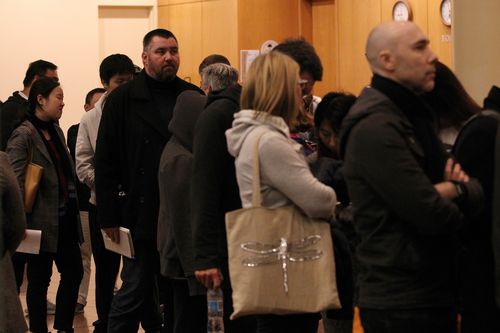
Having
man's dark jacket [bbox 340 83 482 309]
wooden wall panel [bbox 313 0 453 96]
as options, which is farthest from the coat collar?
wooden wall panel [bbox 313 0 453 96]

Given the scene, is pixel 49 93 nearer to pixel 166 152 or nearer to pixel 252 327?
pixel 166 152

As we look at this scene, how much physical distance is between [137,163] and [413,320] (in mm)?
2434

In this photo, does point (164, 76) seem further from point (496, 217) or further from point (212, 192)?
point (496, 217)

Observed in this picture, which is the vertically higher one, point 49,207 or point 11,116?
point 11,116

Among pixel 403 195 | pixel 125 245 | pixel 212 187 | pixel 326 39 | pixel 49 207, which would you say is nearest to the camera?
pixel 403 195

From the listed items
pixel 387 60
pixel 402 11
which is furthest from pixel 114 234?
pixel 402 11

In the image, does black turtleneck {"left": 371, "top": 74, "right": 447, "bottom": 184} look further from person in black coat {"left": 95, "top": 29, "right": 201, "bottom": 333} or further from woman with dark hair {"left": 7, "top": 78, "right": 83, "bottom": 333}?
woman with dark hair {"left": 7, "top": 78, "right": 83, "bottom": 333}

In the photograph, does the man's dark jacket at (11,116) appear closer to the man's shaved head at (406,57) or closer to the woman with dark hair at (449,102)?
Result: the woman with dark hair at (449,102)

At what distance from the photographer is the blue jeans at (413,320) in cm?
289

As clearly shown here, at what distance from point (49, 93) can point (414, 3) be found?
5562 mm

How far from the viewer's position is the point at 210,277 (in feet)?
12.8

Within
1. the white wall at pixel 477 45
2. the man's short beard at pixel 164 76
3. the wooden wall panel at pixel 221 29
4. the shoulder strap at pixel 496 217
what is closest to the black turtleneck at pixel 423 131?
the shoulder strap at pixel 496 217

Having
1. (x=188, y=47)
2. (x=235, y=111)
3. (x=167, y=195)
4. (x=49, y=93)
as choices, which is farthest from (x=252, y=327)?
(x=188, y=47)

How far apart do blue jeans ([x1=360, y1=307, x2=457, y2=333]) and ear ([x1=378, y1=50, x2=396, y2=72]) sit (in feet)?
2.56
